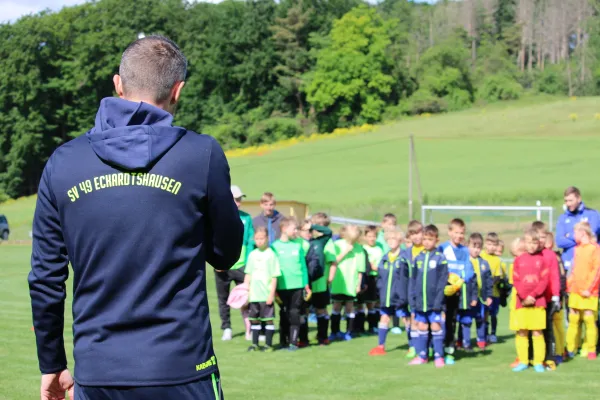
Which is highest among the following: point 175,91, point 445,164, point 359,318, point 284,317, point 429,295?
point 445,164

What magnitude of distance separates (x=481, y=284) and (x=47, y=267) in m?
10.6

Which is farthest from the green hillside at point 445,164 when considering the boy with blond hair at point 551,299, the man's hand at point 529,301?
the man's hand at point 529,301

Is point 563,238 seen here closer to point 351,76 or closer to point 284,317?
point 284,317

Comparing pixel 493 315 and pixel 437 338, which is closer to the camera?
pixel 437 338

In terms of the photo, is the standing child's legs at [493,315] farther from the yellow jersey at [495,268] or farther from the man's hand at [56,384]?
the man's hand at [56,384]

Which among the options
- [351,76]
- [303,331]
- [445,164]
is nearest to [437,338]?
→ [303,331]

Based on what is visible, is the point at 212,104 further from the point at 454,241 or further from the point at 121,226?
the point at 121,226

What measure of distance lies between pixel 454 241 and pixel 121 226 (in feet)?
31.2

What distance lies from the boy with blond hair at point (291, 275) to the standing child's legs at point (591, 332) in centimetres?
382

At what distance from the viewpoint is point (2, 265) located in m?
24.1

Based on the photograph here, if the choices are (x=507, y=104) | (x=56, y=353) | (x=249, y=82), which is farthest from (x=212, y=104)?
(x=56, y=353)

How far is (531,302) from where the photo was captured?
10969mm

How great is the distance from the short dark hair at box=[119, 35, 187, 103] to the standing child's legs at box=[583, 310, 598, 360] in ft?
32.5

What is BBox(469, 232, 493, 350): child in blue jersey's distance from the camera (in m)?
13.1
